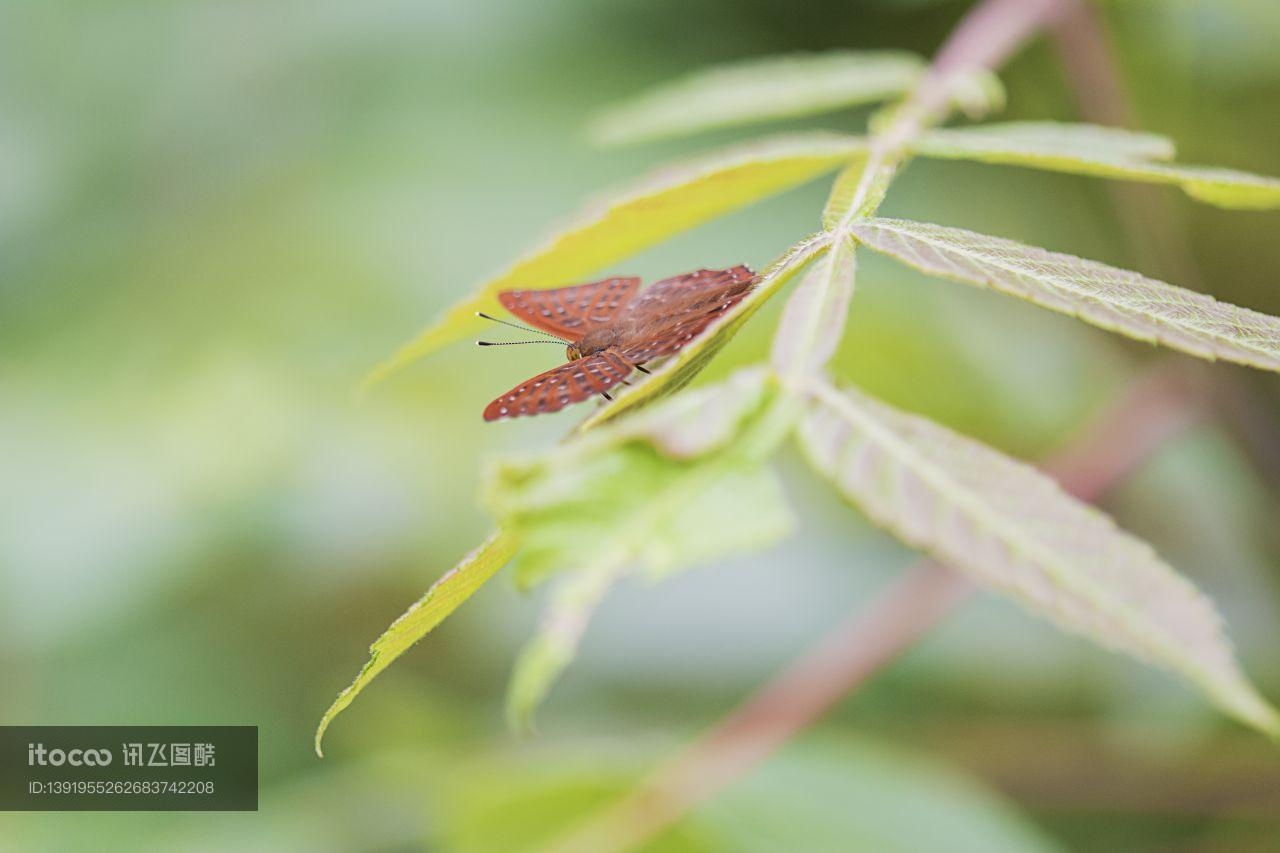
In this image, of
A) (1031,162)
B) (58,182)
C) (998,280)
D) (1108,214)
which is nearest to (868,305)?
(1108,214)

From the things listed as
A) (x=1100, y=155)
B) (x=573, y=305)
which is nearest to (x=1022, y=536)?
(x=1100, y=155)

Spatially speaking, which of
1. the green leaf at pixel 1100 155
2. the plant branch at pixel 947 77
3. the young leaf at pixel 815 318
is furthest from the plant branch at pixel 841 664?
the young leaf at pixel 815 318

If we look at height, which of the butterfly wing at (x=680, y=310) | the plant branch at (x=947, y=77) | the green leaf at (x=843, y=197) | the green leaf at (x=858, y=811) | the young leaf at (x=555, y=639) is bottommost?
the young leaf at (x=555, y=639)

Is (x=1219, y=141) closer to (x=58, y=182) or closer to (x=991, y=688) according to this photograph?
(x=991, y=688)

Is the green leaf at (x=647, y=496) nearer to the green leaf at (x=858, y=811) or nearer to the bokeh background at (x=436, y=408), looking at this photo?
the green leaf at (x=858, y=811)

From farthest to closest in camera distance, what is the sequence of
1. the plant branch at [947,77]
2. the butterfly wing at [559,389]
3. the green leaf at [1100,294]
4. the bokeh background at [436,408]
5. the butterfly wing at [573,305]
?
the bokeh background at [436,408] → the butterfly wing at [573,305] → the plant branch at [947,77] → the butterfly wing at [559,389] → the green leaf at [1100,294]

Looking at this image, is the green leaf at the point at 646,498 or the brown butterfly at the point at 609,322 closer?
the green leaf at the point at 646,498

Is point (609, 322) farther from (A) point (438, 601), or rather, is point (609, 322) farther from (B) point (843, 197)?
(A) point (438, 601)
